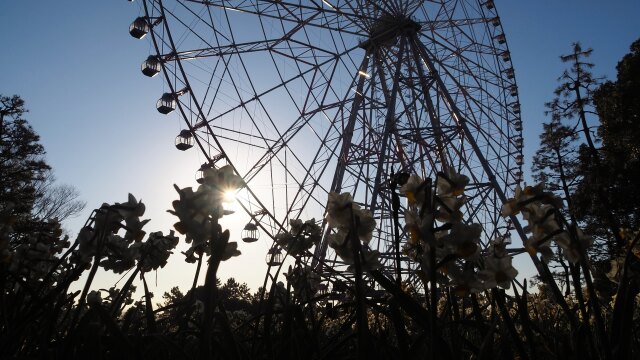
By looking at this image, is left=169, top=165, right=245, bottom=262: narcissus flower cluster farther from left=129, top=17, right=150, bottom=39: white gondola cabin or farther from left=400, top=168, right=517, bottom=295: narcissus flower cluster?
left=129, top=17, right=150, bottom=39: white gondola cabin

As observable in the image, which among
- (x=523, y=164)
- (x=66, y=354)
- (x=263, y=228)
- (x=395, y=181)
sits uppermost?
(x=523, y=164)

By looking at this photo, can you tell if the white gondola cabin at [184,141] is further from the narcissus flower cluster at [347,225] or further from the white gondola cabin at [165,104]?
the narcissus flower cluster at [347,225]

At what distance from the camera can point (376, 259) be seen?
1.25 m

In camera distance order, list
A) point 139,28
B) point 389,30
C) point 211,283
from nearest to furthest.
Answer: point 211,283 → point 139,28 → point 389,30

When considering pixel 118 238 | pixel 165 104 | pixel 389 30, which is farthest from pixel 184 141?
pixel 118 238

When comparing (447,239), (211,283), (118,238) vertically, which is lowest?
(211,283)

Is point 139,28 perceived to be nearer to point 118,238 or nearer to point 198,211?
point 118,238

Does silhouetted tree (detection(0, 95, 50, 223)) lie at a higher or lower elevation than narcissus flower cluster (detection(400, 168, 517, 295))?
higher

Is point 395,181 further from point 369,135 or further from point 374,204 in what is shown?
point 369,135

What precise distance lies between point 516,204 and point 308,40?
1314cm

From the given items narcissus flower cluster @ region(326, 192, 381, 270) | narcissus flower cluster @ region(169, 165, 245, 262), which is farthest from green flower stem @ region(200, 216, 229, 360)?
narcissus flower cluster @ region(326, 192, 381, 270)

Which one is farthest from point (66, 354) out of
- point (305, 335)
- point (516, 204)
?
point (516, 204)

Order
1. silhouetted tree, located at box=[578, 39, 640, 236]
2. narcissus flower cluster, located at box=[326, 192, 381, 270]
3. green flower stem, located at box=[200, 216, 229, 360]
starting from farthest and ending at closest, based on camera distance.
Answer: silhouetted tree, located at box=[578, 39, 640, 236] < narcissus flower cluster, located at box=[326, 192, 381, 270] < green flower stem, located at box=[200, 216, 229, 360]

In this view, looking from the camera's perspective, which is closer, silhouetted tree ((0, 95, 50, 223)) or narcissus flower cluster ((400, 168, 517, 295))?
narcissus flower cluster ((400, 168, 517, 295))
